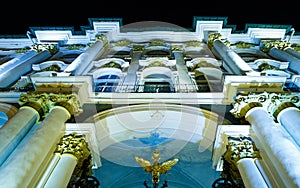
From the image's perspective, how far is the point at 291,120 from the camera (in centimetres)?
908

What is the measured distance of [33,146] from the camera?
7988 mm

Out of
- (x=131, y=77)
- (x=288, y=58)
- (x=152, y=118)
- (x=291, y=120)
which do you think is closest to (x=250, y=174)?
(x=291, y=120)

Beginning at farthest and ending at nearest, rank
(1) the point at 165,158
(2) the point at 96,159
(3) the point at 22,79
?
1. (3) the point at 22,79
2. (1) the point at 165,158
3. (2) the point at 96,159

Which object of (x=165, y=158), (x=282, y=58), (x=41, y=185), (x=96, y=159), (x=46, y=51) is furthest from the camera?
(x=46, y=51)

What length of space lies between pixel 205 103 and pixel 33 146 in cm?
703

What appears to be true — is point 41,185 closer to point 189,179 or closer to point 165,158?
point 165,158

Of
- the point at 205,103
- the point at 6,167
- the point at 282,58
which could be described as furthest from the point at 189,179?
the point at 282,58

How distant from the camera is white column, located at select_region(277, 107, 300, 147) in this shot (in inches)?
339

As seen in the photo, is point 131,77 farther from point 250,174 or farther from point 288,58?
point 288,58

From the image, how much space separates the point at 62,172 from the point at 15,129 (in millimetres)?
2107

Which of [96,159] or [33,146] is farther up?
[96,159]

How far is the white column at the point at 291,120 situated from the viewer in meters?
8.62

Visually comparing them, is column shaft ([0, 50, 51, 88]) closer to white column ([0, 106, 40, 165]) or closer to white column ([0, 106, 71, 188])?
white column ([0, 106, 40, 165])

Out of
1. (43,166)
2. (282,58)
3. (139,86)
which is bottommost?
(43,166)
